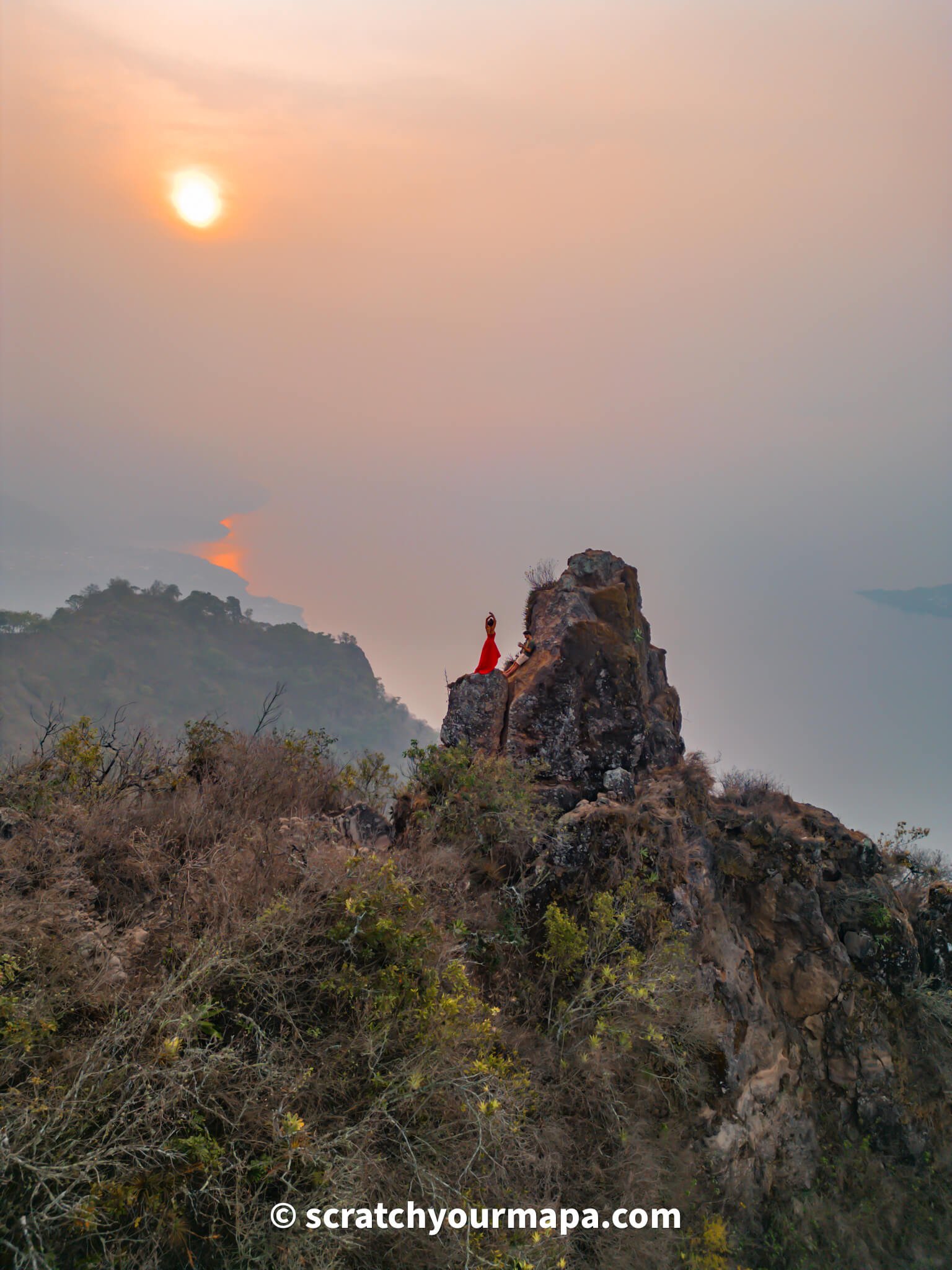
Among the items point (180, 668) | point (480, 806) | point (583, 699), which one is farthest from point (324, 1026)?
point (180, 668)

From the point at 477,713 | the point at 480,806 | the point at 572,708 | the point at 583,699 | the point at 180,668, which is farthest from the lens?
the point at 180,668

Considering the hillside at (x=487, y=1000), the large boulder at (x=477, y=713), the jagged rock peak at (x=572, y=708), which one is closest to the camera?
the hillside at (x=487, y=1000)

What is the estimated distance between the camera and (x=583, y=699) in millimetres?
14531

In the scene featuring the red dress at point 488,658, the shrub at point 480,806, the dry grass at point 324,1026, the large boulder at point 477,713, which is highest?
the red dress at point 488,658

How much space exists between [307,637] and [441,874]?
127660 millimetres

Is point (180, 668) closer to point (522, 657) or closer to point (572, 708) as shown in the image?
point (522, 657)

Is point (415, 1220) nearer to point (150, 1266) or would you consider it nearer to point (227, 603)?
point (150, 1266)

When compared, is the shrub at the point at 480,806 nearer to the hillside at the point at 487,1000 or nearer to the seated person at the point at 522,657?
the hillside at the point at 487,1000

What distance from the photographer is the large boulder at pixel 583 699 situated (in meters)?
14.0

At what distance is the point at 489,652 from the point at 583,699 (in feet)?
8.77

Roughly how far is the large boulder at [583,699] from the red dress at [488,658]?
2.28 ft

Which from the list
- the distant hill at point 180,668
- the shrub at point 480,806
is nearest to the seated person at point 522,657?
the shrub at point 480,806

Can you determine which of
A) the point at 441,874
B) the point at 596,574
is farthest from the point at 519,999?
the point at 596,574

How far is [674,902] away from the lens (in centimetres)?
1195
